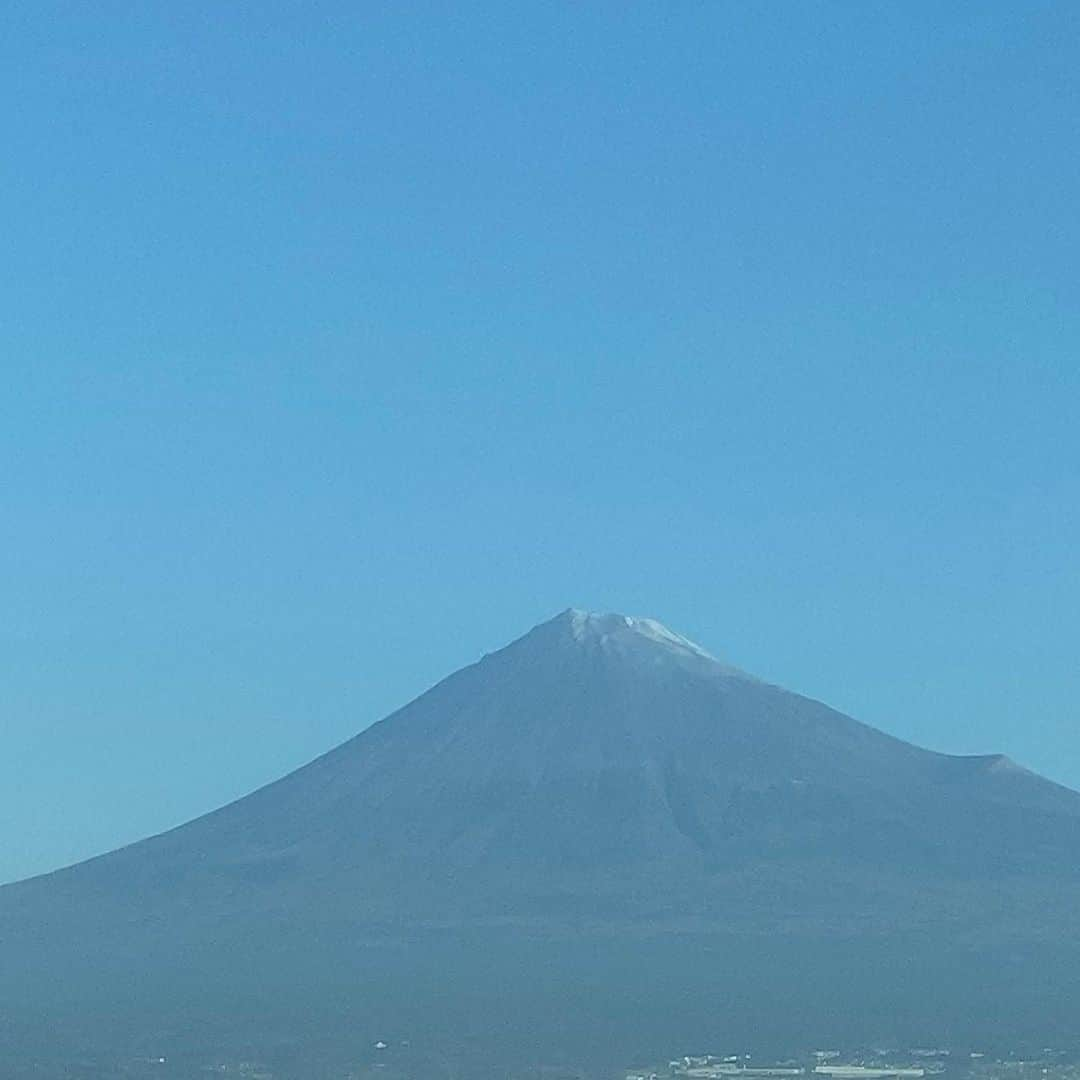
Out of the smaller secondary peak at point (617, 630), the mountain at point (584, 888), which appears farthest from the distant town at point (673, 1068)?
the smaller secondary peak at point (617, 630)

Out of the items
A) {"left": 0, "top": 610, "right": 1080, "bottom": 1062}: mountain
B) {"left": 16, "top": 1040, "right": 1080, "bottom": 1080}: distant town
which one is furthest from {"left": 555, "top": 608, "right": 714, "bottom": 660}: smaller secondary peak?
{"left": 16, "top": 1040, "right": 1080, "bottom": 1080}: distant town

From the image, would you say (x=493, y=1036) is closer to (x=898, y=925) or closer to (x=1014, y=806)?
(x=898, y=925)

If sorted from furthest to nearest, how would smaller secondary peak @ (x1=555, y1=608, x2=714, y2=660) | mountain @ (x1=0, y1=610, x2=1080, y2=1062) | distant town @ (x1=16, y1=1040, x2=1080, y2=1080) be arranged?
1. smaller secondary peak @ (x1=555, y1=608, x2=714, y2=660)
2. mountain @ (x1=0, y1=610, x2=1080, y2=1062)
3. distant town @ (x1=16, y1=1040, x2=1080, y2=1080)

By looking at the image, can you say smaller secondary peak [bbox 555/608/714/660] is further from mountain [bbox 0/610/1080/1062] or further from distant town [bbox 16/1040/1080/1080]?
distant town [bbox 16/1040/1080/1080]

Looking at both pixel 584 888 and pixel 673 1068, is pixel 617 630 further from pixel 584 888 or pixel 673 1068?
pixel 673 1068

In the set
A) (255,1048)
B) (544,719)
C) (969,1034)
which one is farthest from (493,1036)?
(544,719)

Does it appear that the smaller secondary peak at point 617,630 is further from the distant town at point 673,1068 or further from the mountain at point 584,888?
the distant town at point 673,1068
